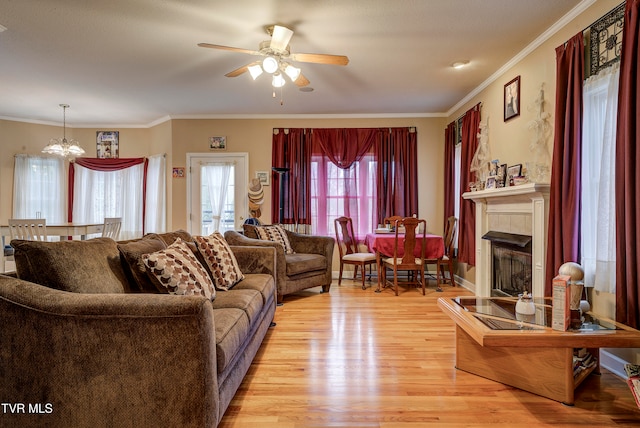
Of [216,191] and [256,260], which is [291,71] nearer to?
[256,260]

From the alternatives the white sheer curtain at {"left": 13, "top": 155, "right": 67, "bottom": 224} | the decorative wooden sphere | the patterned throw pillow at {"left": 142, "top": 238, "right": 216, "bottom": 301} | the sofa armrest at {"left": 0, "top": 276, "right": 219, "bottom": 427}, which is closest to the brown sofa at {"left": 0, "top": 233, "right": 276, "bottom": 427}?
the sofa armrest at {"left": 0, "top": 276, "right": 219, "bottom": 427}

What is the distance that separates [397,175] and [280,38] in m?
3.27

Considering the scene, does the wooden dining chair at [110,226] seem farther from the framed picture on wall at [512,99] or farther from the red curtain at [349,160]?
the framed picture on wall at [512,99]

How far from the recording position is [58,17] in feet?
9.18

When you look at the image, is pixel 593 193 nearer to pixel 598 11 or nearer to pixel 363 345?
pixel 598 11

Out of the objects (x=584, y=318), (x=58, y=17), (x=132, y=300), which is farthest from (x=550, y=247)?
(x=58, y=17)

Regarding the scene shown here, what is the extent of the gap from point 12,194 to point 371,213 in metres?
5.84

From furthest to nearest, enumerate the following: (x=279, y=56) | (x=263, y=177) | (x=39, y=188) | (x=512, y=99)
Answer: (x=39, y=188) < (x=263, y=177) < (x=512, y=99) < (x=279, y=56)

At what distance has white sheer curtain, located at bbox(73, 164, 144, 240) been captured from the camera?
6.12m

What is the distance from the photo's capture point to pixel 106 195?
616 cm

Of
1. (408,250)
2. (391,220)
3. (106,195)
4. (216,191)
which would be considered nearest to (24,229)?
(106,195)

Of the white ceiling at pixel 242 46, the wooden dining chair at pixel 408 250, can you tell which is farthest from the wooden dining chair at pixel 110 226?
the wooden dining chair at pixel 408 250

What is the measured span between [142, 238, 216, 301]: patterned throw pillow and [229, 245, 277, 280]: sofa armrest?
100cm

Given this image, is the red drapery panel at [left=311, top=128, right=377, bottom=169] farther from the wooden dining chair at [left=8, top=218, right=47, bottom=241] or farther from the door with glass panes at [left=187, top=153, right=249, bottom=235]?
the wooden dining chair at [left=8, top=218, right=47, bottom=241]
